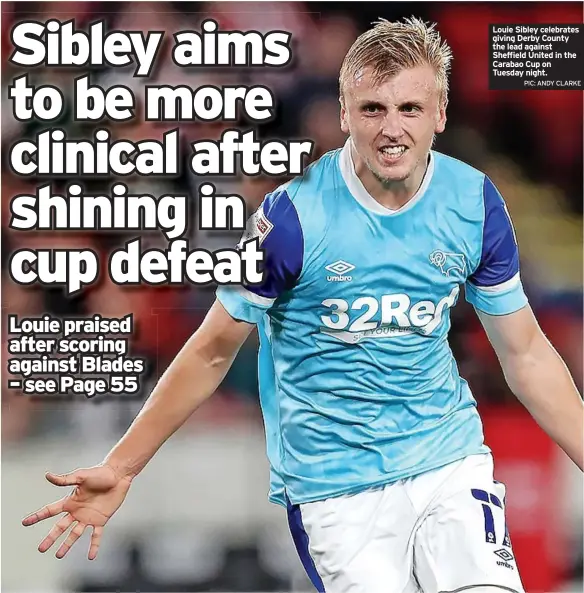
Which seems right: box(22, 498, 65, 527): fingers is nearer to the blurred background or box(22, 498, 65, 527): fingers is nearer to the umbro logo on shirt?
the blurred background

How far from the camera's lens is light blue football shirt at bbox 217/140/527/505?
243 centimetres

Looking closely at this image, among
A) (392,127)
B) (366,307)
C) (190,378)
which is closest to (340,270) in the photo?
(366,307)

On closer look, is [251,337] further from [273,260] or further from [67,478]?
[67,478]

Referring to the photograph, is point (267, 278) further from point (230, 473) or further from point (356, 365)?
point (230, 473)

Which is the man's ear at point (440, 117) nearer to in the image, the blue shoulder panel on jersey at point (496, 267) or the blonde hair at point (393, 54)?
the blonde hair at point (393, 54)

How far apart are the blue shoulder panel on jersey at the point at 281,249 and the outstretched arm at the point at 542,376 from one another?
566 millimetres

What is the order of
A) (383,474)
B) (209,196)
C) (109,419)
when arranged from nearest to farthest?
(383,474) < (209,196) < (109,419)

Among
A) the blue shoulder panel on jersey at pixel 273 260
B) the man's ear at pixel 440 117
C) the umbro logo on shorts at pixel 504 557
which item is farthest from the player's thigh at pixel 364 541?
the man's ear at pixel 440 117

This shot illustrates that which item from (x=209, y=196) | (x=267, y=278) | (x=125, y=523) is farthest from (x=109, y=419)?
(x=267, y=278)

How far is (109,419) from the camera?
321cm

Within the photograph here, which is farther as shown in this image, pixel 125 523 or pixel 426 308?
pixel 125 523

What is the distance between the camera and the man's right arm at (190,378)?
250 cm

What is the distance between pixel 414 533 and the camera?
2398 mm

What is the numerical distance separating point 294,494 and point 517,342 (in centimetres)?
71
